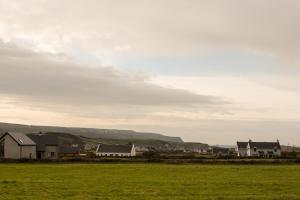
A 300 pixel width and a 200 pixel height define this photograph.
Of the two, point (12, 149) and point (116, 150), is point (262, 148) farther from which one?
point (12, 149)

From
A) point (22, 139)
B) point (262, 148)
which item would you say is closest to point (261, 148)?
point (262, 148)

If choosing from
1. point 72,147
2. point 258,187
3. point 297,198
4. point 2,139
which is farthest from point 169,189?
point 72,147

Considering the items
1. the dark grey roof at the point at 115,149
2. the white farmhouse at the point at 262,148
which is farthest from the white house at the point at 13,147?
the white farmhouse at the point at 262,148

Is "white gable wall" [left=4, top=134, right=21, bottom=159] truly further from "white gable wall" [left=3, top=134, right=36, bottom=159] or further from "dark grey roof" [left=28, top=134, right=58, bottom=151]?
"dark grey roof" [left=28, top=134, right=58, bottom=151]

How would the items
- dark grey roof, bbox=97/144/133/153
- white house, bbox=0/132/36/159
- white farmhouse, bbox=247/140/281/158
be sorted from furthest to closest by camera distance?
white farmhouse, bbox=247/140/281/158, dark grey roof, bbox=97/144/133/153, white house, bbox=0/132/36/159

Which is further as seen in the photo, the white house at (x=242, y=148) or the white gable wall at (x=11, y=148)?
the white house at (x=242, y=148)

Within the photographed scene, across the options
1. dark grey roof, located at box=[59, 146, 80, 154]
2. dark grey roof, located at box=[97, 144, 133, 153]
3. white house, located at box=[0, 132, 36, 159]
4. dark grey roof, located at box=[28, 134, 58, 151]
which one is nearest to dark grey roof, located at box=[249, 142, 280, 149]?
dark grey roof, located at box=[97, 144, 133, 153]

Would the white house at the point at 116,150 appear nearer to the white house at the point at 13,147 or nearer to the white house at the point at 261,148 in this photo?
the white house at the point at 261,148

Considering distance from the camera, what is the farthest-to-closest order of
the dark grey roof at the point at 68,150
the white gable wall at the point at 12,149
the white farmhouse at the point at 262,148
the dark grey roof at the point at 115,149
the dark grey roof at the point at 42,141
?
the white farmhouse at the point at 262,148, the dark grey roof at the point at 115,149, the dark grey roof at the point at 68,150, the dark grey roof at the point at 42,141, the white gable wall at the point at 12,149

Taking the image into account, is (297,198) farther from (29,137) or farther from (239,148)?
(239,148)

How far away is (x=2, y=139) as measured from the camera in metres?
114

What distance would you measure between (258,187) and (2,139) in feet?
300

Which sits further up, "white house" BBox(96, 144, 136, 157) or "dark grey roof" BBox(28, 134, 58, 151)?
"dark grey roof" BBox(28, 134, 58, 151)

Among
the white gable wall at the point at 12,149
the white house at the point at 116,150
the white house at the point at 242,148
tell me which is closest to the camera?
the white gable wall at the point at 12,149
